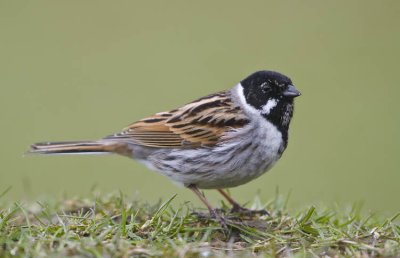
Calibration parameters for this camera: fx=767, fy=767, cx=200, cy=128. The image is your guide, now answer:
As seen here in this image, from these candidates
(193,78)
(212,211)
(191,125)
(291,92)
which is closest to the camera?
(212,211)

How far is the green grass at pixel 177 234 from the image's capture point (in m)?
5.28

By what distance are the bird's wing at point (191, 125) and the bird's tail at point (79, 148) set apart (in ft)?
0.34

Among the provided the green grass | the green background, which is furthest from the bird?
the green background

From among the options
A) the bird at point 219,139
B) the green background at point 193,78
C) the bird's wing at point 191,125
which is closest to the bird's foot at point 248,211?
the bird at point 219,139

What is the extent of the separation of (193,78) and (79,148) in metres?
9.33

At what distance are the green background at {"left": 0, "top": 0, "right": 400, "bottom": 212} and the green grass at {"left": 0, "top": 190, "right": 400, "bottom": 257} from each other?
4396 millimetres

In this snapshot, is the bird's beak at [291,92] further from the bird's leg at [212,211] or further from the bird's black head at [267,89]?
the bird's leg at [212,211]

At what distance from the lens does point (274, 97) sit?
708cm

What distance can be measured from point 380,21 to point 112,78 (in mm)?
7015

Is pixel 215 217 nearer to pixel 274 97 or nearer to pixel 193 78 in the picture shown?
pixel 274 97

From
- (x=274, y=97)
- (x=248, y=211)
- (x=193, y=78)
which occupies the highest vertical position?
(x=274, y=97)

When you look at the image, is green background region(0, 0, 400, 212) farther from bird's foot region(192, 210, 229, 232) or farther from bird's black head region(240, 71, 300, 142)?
bird's foot region(192, 210, 229, 232)

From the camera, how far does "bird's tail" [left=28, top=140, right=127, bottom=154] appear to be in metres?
7.58

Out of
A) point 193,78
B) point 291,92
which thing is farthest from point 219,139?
point 193,78
